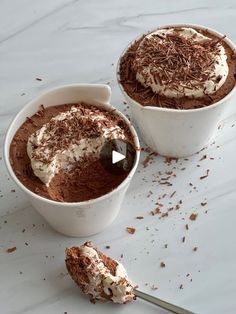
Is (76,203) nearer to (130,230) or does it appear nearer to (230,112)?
(130,230)

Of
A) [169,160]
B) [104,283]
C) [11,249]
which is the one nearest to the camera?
[104,283]

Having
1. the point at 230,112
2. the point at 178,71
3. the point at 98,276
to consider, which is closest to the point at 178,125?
the point at 178,71

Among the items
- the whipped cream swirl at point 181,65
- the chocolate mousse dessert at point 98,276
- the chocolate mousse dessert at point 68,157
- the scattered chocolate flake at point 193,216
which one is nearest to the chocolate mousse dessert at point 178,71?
the whipped cream swirl at point 181,65

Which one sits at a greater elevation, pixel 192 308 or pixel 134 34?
pixel 134 34

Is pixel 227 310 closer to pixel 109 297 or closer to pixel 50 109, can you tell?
pixel 109 297

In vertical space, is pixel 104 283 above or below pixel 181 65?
below

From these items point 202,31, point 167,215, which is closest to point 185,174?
point 167,215

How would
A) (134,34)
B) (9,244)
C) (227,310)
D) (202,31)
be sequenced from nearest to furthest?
(227,310)
(9,244)
(202,31)
(134,34)
